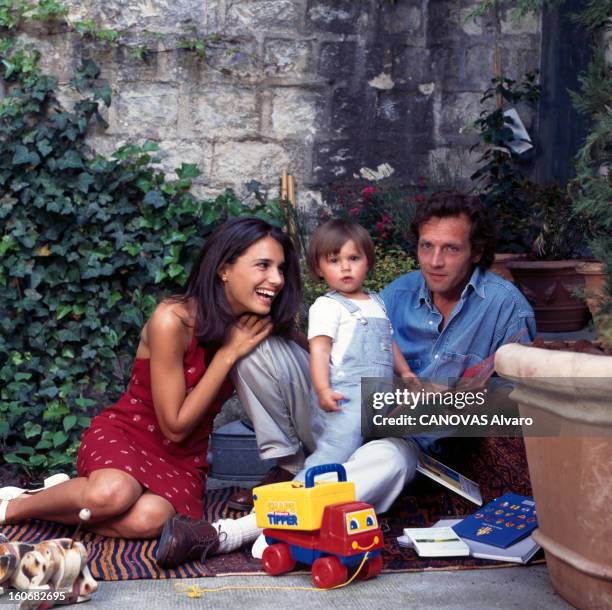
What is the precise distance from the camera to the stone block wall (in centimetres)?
499

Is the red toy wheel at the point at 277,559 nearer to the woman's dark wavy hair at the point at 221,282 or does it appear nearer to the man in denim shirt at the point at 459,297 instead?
the woman's dark wavy hair at the point at 221,282

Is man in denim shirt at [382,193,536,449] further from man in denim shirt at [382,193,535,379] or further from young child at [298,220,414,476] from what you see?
young child at [298,220,414,476]

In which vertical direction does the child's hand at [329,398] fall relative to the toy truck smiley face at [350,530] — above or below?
above

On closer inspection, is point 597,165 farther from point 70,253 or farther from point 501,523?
point 70,253

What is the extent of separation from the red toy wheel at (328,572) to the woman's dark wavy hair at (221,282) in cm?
95

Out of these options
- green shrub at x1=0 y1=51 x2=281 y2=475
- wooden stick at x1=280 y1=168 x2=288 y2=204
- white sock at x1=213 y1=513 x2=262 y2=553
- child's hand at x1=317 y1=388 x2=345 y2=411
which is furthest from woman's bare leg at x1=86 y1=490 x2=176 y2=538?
wooden stick at x1=280 y1=168 x2=288 y2=204

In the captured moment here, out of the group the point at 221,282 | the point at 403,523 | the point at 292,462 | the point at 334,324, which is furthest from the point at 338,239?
the point at 403,523

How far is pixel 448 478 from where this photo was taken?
3.31m

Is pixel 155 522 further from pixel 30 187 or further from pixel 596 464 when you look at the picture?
pixel 30 187

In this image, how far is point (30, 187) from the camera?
4840mm

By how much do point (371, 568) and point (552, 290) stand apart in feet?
7.68

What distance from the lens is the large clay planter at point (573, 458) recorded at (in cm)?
222

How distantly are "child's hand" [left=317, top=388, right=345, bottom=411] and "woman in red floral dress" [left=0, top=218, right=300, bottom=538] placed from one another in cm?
36

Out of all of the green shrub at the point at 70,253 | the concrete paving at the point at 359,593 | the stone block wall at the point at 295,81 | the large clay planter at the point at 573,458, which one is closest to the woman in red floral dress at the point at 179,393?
the concrete paving at the point at 359,593
